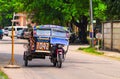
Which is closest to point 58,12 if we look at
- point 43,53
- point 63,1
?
point 63,1

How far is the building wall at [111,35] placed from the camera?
35503 mm

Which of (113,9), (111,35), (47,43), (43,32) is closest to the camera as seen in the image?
(47,43)

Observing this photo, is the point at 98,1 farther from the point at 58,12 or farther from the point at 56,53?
the point at 56,53

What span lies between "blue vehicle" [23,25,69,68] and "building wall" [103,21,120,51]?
14.4 m

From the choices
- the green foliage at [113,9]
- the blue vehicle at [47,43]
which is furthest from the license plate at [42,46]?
the green foliage at [113,9]

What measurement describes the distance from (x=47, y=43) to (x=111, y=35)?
54.5ft

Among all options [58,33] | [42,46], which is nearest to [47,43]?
[42,46]

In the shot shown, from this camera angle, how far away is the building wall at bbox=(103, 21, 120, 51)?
3550 cm

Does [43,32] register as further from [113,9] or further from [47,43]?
[113,9]

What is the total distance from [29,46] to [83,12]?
94.3ft

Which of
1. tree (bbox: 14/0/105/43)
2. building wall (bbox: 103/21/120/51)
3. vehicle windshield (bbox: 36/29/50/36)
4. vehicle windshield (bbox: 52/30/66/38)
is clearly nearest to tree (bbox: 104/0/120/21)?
tree (bbox: 14/0/105/43)

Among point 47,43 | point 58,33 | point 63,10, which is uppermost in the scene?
point 63,10

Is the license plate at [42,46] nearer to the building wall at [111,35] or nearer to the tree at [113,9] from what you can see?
the building wall at [111,35]

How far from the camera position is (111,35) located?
36844 mm
